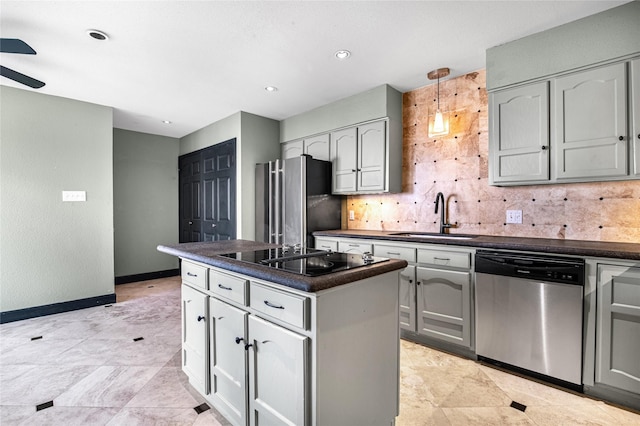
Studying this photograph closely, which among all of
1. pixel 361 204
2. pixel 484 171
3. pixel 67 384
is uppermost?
pixel 484 171

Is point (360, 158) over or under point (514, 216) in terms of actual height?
over

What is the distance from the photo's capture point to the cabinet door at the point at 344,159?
12.1ft

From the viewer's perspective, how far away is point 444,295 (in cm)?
258

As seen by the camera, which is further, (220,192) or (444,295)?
(220,192)

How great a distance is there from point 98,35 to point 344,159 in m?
2.59

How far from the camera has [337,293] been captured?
1.27 meters

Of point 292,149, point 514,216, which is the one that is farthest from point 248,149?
point 514,216

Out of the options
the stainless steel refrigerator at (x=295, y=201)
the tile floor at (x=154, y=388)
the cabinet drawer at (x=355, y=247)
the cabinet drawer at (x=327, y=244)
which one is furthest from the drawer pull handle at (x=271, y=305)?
the stainless steel refrigerator at (x=295, y=201)

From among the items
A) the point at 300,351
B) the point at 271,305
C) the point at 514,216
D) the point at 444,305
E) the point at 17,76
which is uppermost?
the point at 17,76

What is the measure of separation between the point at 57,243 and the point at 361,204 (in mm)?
3808

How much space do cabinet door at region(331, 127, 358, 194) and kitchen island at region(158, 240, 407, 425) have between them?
2248 millimetres

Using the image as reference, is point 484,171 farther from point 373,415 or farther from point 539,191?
point 373,415

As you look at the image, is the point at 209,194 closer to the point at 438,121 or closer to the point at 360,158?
the point at 360,158

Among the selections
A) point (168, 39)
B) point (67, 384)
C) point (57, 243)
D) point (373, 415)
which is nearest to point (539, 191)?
point (373, 415)
